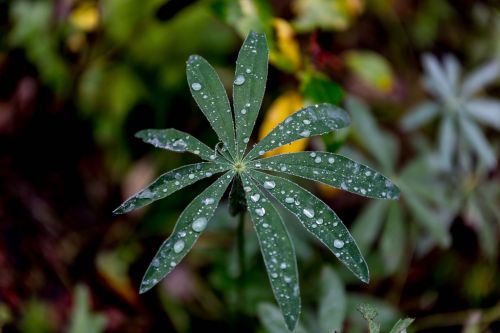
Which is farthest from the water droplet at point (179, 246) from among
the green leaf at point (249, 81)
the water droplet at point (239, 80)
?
the water droplet at point (239, 80)

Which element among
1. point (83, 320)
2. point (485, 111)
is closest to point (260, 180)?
point (83, 320)

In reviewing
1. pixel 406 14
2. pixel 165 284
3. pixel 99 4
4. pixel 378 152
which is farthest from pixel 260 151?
pixel 406 14

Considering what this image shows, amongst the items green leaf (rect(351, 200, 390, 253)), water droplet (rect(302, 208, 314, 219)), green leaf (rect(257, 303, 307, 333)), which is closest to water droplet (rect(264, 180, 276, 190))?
water droplet (rect(302, 208, 314, 219))

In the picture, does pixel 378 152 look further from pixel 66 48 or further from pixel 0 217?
pixel 0 217

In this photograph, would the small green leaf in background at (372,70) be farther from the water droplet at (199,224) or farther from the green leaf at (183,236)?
the water droplet at (199,224)

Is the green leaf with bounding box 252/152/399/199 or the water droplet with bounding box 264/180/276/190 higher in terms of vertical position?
the green leaf with bounding box 252/152/399/199

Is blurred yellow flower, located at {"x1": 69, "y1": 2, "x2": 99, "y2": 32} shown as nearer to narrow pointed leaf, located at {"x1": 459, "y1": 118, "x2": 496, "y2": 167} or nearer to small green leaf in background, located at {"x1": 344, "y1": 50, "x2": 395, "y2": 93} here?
small green leaf in background, located at {"x1": 344, "y1": 50, "x2": 395, "y2": 93}
